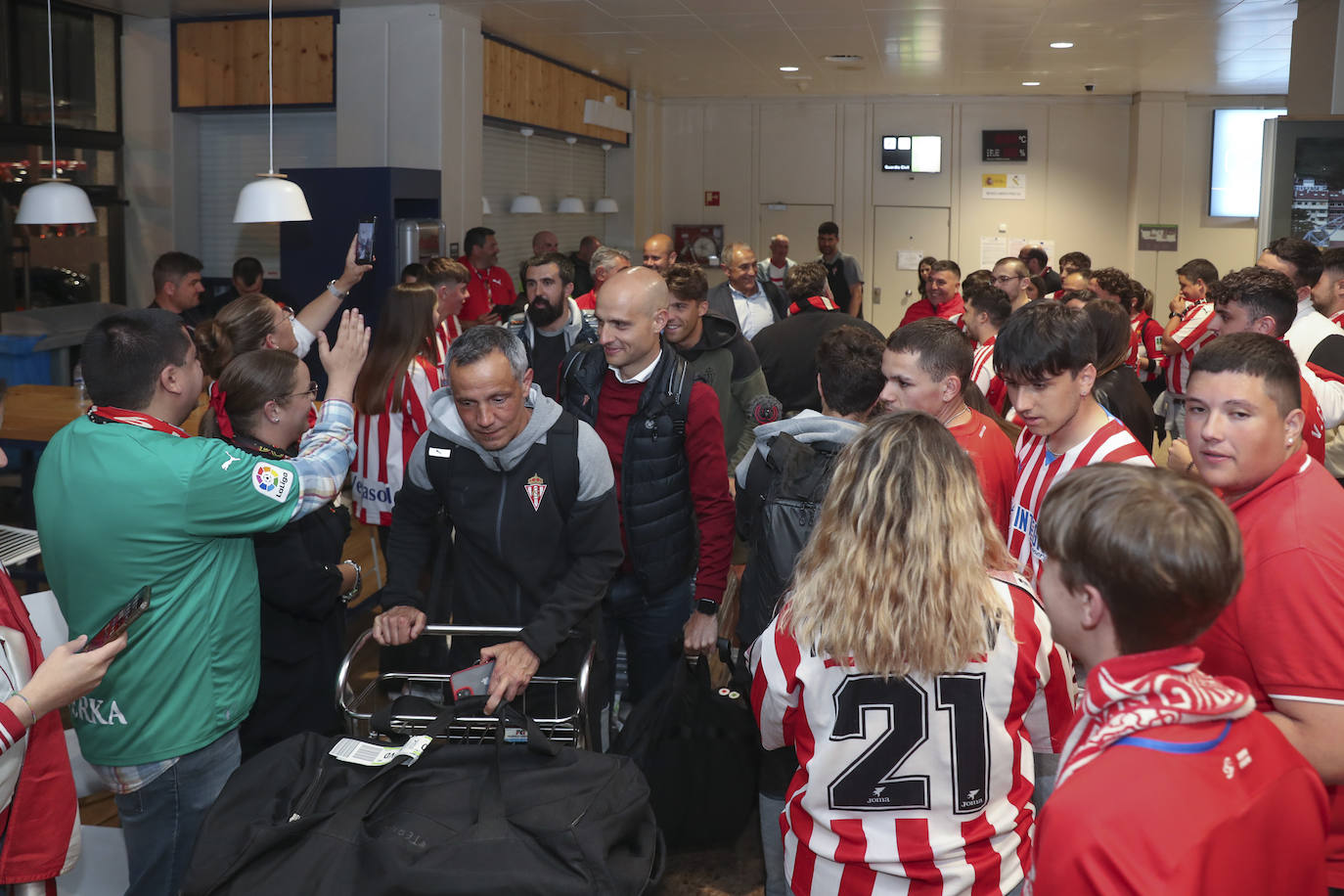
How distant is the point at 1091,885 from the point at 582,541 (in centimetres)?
171

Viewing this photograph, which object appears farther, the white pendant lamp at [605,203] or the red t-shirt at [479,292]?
the white pendant lamp at [605,203]

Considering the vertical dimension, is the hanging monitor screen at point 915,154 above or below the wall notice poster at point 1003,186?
above

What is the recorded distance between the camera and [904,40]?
28.1 feet

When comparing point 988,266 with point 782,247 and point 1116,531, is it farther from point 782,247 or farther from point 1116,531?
point 1116,531

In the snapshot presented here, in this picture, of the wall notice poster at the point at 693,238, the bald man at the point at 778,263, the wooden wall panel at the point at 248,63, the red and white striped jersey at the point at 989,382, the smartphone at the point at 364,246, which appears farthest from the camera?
the wall notice poster at the point at 693,238

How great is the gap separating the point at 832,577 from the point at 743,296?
5231 mm

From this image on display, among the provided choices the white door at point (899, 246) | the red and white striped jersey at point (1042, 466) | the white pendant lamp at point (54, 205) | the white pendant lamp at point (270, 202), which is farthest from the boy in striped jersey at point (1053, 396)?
the white door at point (899, 246)

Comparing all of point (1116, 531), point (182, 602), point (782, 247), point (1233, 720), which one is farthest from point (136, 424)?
point (782, 247)

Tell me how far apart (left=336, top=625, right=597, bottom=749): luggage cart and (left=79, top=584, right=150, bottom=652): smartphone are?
20.4 inches

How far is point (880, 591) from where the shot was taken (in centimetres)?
168

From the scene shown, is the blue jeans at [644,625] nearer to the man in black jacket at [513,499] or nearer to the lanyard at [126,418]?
the man in black jacket at [513,499]

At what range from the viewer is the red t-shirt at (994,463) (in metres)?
2.85

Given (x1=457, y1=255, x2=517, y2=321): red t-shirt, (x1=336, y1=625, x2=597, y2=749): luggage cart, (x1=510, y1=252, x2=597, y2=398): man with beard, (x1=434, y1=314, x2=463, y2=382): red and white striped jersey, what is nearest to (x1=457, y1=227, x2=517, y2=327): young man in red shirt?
(x1=457, y1=255, x2=517, y2=321): red t-shirt

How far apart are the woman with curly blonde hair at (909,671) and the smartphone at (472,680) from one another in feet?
2.93
